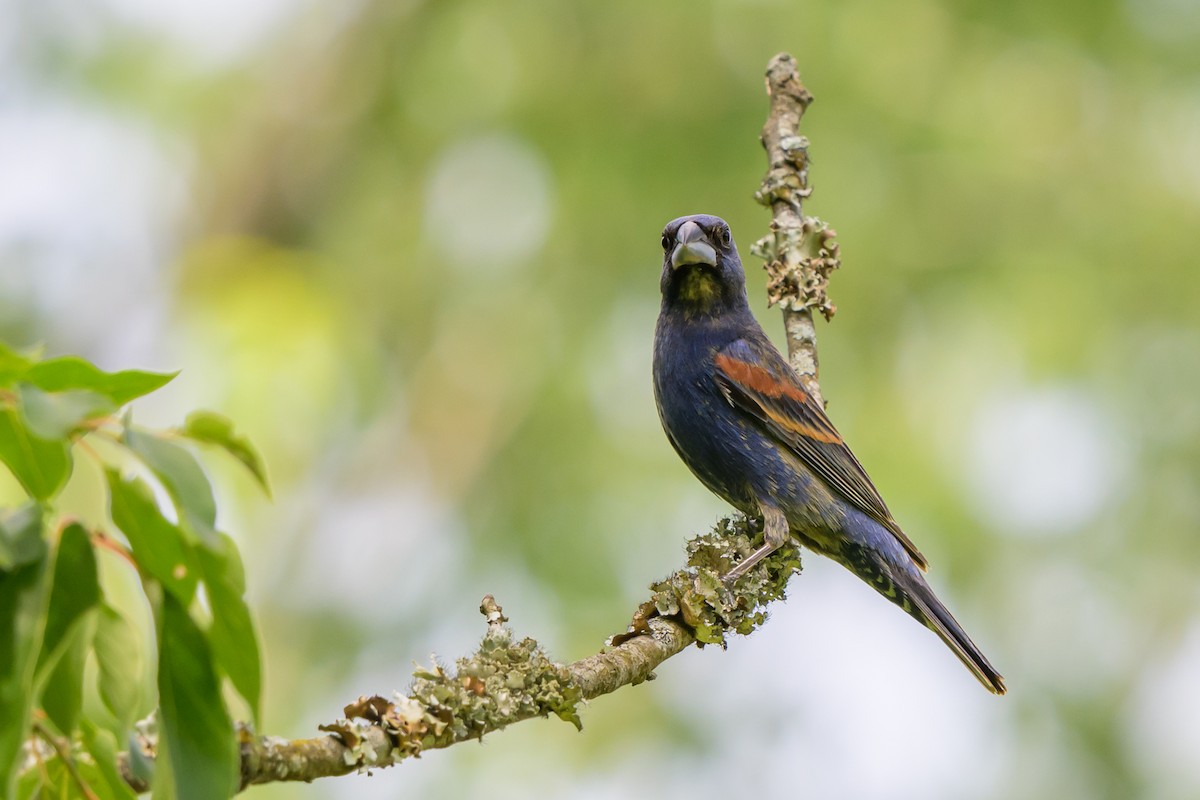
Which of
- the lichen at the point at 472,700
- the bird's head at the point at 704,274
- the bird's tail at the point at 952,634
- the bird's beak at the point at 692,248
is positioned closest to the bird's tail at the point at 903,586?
the bird's tail at the point at 952,634

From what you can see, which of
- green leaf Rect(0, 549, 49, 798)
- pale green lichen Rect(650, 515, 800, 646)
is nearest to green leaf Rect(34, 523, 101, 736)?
green leaf Rect(0, 549, 49, 798)

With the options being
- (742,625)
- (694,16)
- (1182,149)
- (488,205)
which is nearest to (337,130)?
(488,205)

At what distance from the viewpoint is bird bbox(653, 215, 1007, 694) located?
16.4 ft

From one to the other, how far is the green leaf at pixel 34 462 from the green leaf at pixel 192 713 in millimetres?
225

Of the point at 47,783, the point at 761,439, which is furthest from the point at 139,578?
the point at 761,439

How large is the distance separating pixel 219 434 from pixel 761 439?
142 inches

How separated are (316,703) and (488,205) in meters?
4.83

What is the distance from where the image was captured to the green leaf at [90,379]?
5.49 feet

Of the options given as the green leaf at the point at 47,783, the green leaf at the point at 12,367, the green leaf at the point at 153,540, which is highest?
the green leaf at the point at 12,367

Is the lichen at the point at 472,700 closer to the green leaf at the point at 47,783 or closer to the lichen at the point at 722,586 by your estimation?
the green leaf at the point at 47,783

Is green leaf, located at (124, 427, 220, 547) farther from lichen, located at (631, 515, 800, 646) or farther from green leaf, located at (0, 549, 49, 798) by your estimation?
lichen, located at (631, 515, 800, 646)

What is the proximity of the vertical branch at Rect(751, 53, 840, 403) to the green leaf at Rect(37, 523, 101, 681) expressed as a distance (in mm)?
3617

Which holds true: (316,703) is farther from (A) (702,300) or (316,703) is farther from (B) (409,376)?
(A) (702,300)

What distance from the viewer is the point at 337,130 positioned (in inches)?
509
